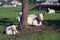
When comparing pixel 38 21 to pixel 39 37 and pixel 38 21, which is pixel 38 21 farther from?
pixel 39 37

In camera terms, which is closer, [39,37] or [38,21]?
[39,37]

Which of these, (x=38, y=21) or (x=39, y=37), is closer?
(x=39, y=37)

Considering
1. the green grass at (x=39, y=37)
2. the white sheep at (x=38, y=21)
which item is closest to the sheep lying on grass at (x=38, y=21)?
the white sheep at (x=38, y=21)

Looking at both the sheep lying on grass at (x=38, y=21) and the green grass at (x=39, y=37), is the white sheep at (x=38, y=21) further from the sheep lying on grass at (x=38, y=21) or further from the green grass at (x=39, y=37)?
the green grass at (x=39, y=37)

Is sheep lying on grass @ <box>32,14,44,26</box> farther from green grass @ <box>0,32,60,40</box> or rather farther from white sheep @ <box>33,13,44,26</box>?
green grass @ <box>0,32,60,40</box>

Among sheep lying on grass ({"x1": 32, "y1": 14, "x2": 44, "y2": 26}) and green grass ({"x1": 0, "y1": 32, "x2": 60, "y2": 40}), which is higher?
sheep lying on grass ({"x1": 32, "y1": 14, "x2": 44, "y2": 26})

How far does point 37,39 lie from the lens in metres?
11.6

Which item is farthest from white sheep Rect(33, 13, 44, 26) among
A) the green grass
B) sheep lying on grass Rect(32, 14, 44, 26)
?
the green grass

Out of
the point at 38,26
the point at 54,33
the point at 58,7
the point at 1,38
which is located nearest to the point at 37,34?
the point at 54,33

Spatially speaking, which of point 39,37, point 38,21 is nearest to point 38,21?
point 38,21

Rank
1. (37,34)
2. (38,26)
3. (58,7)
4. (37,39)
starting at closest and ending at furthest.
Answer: (37,39)
(37,34)
(38,26)
(58,7)

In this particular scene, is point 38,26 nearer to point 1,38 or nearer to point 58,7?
point 1,38

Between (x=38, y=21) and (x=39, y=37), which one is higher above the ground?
(x=38, y=21)

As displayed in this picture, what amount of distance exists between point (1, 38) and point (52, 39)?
236 centimetres
